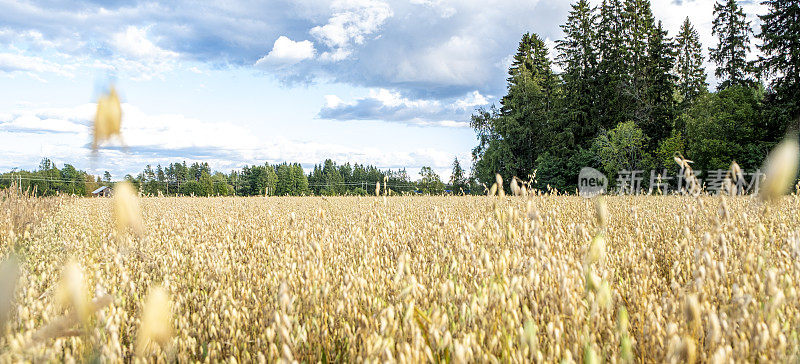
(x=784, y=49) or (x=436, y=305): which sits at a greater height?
(x=784, y=49)

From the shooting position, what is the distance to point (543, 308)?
1970 millimetres

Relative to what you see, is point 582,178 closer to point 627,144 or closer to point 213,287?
point 627,144

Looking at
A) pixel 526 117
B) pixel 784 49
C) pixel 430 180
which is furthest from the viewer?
pixel 430 180

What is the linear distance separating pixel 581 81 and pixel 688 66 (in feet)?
34.7

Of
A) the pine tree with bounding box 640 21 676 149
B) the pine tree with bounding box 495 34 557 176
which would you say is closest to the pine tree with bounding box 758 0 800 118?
the pine tree with bounding box 640 21 676 149

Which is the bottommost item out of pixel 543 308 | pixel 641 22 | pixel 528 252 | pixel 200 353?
pixel 200 353

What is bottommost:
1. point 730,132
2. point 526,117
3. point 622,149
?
point 622,149

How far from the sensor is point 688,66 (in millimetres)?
36031

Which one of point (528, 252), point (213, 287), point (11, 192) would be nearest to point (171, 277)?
point (213, 287)

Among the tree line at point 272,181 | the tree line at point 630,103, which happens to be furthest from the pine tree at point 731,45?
the tree line at point 272,181

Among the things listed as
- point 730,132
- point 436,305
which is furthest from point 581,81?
point 436,305

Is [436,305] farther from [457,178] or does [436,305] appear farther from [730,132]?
[457,178]

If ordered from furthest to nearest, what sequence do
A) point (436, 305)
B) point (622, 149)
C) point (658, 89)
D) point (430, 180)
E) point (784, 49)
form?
point (430, 180) < point (658, 89) < point (622, 149) < point (784, 49) < point (436, 305)

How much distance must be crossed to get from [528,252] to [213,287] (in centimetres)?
198
